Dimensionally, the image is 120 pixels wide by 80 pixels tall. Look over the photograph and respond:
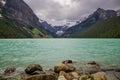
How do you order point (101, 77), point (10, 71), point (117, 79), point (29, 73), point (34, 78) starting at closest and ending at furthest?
point (34, 78) < point (101, 77) < point (117, 79) < point (29, 73) < point (10, 71)

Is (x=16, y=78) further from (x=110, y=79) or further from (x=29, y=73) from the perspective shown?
(x=110, y=79)

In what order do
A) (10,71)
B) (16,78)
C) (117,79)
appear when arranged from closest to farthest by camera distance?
(117,79) < (16,78) < (10,71)

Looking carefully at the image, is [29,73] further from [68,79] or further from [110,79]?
[110,79]

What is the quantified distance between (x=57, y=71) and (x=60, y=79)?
593cm

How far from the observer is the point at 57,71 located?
78.9 ft

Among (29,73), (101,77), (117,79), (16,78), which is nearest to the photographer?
(101,77)

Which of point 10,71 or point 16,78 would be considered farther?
point 10,71

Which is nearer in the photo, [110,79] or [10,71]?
[110,79]

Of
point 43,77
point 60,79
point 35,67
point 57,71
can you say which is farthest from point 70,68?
point 43,77

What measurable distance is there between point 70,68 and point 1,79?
32.8 ft

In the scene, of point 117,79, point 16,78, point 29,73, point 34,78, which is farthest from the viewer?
point 29,73

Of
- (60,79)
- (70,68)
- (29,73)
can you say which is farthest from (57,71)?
(60,79)

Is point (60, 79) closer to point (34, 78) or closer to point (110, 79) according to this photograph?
point (34, 78)

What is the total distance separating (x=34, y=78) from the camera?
1647 centimetres
